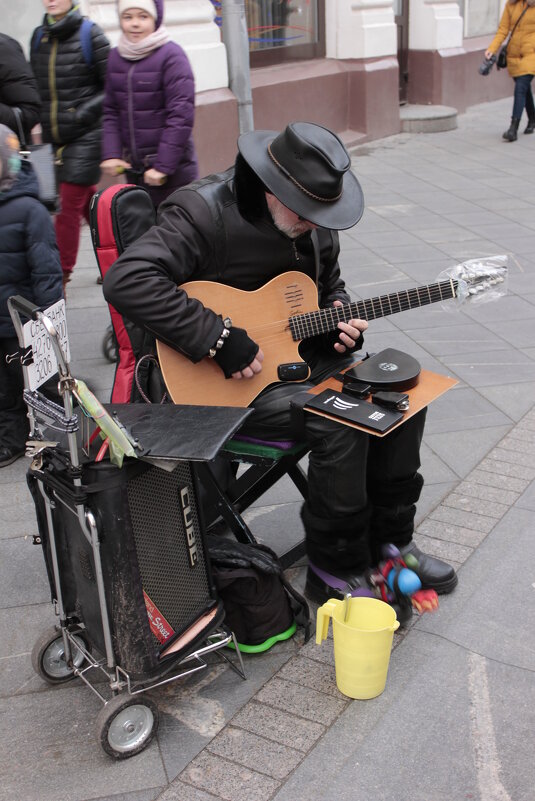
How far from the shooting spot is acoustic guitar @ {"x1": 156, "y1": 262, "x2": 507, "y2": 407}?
288cm

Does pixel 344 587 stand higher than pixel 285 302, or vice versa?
pixel 285 302

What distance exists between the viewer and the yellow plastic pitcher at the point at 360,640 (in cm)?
248

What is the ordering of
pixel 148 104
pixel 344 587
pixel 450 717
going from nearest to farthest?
pixel 450 717 → pixel 344 587 → pixel 148 104

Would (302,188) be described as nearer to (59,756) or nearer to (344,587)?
(344,587)

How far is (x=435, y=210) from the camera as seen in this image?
780 centimetres

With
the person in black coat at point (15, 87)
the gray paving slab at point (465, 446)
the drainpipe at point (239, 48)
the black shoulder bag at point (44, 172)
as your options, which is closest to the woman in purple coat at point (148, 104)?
the person in black coat at point (15, 87)

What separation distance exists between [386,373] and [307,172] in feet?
2.25

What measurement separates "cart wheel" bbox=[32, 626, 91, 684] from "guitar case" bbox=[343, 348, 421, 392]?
1.17 m

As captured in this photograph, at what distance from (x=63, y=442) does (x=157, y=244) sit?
29.2 inches

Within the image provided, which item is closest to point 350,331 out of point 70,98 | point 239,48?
point 70,98

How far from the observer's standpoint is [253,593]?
8.86 ft

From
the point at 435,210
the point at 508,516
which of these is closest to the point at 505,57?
the point at 435,210

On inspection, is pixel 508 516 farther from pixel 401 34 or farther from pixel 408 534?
pixel 401 34

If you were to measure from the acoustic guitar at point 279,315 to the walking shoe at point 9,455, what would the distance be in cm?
145
